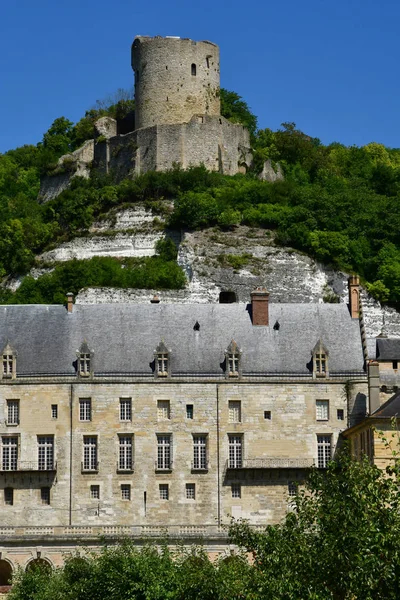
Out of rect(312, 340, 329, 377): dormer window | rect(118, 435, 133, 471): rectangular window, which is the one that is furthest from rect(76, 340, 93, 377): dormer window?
rect(312, 340, 329, 377): dormer window

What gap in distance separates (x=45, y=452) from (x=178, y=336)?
302 inches

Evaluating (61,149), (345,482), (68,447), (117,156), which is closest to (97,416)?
(68,447)

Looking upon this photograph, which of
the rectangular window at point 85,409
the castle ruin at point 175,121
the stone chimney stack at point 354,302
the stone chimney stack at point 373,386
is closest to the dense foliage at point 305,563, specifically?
the rectangular window at point 85,409

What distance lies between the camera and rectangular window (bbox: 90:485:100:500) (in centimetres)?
6056

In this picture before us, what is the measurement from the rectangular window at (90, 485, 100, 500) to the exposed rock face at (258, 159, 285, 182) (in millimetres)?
41750

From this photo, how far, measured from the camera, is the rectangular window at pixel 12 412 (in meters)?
61.4

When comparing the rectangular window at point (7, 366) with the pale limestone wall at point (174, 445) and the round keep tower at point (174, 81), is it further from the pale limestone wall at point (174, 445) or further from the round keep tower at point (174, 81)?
the round keep tower at point (174, 81)

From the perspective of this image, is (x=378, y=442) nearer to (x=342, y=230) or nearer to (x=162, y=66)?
(x=342, y=230)

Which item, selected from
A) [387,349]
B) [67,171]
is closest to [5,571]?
[387,349]

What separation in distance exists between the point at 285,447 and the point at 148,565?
1591 cm

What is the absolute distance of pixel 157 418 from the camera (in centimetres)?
6169

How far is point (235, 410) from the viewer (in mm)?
62031

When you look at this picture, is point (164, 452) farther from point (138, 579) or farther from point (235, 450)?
point (138, 579)

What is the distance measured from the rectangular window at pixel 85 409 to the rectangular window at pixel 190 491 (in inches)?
193
